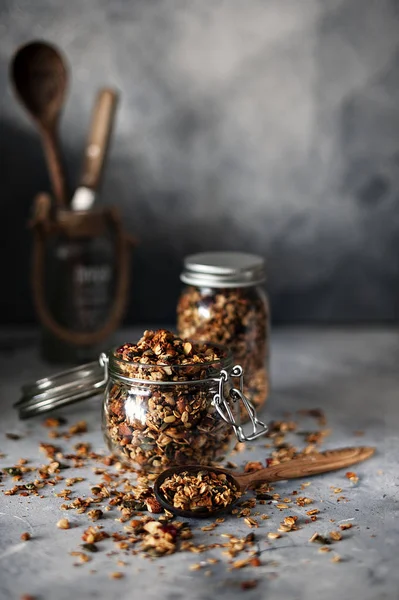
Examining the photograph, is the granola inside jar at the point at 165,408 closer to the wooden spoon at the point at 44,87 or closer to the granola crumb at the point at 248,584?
the granola crumb at the point at 248,584

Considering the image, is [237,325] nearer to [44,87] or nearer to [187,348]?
[187,348]

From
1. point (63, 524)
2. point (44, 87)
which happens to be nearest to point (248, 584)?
point (63, 524)

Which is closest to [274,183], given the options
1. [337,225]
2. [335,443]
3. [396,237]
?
[337,225]

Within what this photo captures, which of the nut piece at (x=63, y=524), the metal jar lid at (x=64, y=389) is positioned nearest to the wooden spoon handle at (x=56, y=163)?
the metal jar lid at (x=64, y=389)

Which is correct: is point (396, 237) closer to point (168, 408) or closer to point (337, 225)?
point (337, 225)

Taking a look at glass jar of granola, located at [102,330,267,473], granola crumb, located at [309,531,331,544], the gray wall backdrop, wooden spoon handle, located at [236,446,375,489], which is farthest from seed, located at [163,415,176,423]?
the gray wall backdrop

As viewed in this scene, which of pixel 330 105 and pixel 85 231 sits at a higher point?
pixel 330 105
